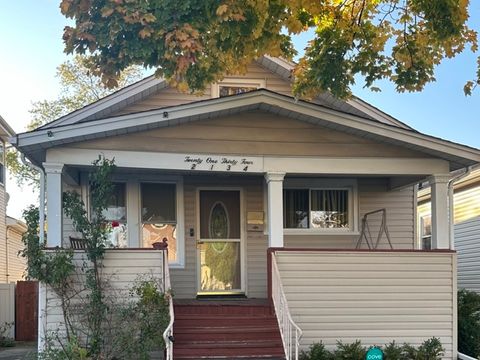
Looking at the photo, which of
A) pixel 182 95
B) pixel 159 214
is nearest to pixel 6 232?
pixel 159 214

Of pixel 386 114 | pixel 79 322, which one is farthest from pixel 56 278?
pixel 386 114

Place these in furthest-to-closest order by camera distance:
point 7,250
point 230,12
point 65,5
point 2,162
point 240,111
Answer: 1. point 7,250
2. point 2,162
3. point 240,111
4. point 230,12
5. point 65,5

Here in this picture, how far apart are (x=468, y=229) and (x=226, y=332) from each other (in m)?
8.75

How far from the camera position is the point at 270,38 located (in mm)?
6500

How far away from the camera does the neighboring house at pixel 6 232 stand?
17016mm

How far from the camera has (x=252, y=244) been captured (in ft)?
33.9

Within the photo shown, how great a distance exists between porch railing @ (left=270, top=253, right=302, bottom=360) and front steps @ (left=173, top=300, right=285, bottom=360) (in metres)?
0.22

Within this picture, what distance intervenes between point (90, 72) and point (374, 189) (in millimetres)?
6833

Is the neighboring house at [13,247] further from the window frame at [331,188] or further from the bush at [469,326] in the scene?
the bush at [469,326]

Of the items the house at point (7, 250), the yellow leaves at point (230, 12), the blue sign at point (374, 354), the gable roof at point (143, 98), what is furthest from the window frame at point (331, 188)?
the house at point (7, 250)

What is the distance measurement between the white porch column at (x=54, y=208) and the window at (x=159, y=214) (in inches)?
89.9

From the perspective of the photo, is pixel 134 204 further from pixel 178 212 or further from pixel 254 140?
pixel 254 140

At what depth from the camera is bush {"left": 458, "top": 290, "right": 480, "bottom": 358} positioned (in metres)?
9.28

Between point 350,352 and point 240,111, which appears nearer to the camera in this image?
point 350,352
